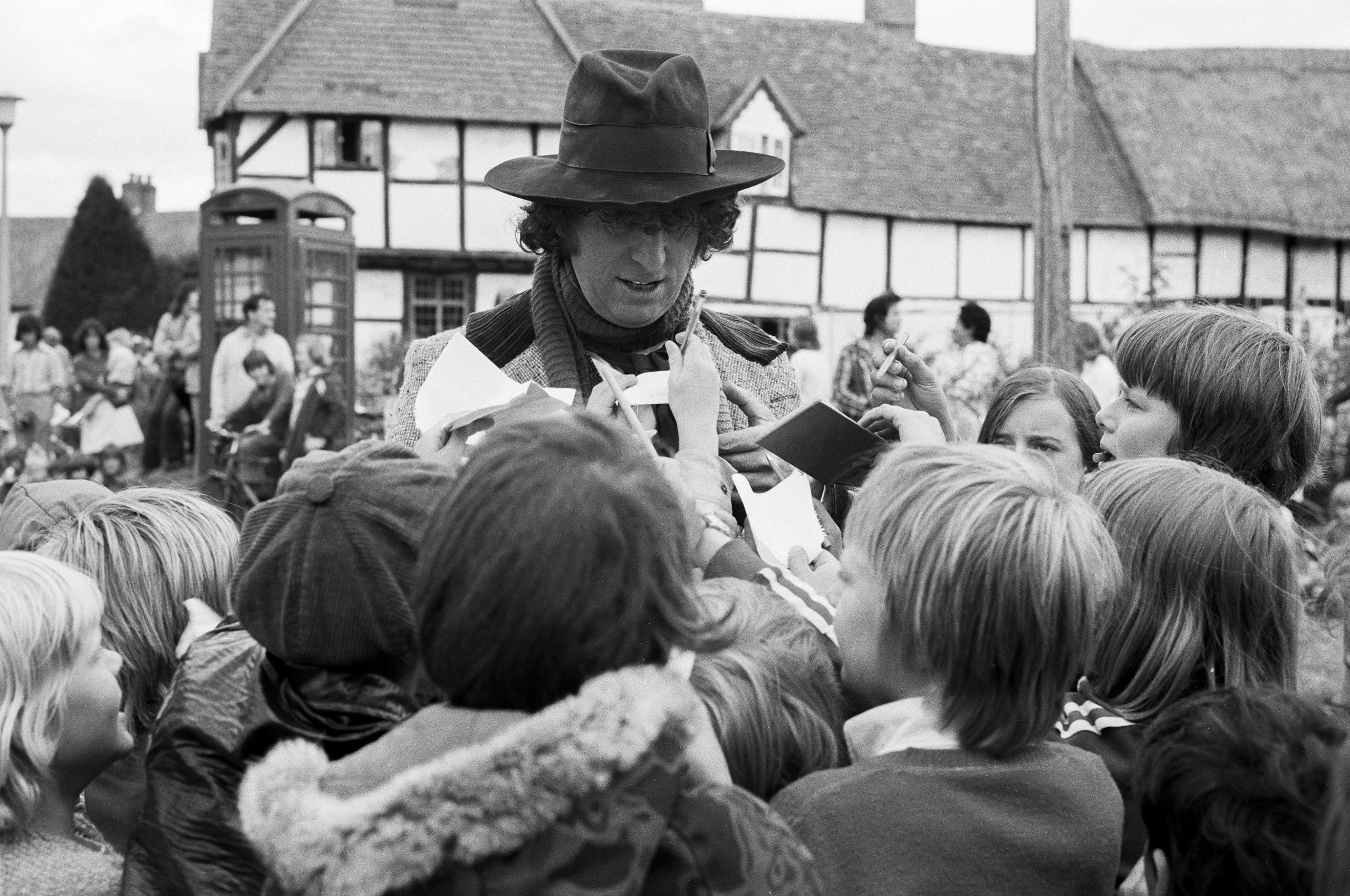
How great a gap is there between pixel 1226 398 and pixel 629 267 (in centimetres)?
117

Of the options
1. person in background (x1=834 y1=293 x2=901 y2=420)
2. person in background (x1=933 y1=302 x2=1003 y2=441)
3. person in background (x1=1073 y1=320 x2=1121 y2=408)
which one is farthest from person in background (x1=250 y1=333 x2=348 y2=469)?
person in background (x1=1073 y1=320 x2=1121 y2=408)

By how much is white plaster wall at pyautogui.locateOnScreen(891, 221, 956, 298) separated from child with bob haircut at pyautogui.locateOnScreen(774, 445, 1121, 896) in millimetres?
26367

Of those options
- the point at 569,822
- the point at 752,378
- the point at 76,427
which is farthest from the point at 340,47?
the point at 569,822

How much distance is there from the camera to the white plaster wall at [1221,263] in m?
29.2

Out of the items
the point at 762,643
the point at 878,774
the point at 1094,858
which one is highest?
the point at 762,643

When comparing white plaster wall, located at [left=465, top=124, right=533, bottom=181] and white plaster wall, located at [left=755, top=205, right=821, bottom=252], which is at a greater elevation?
white plaster wall, located at [left=465, top=124, right=533, bottom=181]

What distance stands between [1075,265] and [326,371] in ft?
65.0

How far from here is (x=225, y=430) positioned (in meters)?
12.6

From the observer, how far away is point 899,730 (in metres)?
2.00

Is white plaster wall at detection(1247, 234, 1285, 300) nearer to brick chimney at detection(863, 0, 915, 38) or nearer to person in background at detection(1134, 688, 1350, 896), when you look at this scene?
brick chimney at detection(863, 0, 915, 38)

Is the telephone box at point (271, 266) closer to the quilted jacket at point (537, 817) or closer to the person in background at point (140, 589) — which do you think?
the person in background at point (140, 589)

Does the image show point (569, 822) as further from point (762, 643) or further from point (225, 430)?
point (225, 430)

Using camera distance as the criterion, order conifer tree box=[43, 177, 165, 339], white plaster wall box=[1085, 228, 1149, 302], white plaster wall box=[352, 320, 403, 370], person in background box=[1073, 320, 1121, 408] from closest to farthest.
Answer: person in background box=[1073, 320, 1121, 408]
white plaster wall box=[352, 320, 403, 370]
white plaster wall box=[1085, 228, 1149, 302]
conifer tree box=[43, 177, 165, 339]

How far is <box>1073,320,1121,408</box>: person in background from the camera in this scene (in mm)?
9422
